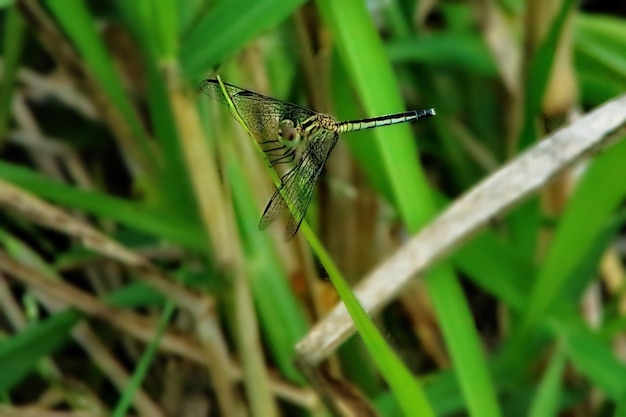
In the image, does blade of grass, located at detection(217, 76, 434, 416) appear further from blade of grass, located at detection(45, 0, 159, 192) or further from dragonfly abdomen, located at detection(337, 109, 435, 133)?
blade of grass, located at detection(45, 0, 159, 192)

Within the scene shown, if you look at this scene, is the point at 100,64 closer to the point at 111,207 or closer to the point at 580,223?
the point at 111,207

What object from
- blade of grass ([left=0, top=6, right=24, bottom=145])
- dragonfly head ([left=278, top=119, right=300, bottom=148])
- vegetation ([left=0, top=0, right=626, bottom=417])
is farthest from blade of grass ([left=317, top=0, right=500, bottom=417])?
blade of grass ([left=0, top=6, right=24, bottom=145])

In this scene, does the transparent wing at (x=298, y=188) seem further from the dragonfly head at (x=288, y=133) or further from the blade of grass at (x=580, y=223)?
the blade of grass at (x=580, y=223)

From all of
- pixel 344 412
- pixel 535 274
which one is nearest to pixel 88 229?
pixel 344 412

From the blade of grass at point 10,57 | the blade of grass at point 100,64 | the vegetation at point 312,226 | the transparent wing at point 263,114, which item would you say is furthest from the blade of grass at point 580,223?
the blade of grass at point 10,57

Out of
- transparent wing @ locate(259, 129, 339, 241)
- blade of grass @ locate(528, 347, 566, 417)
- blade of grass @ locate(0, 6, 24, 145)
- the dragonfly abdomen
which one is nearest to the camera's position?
transparent wing @ locate(259, 129, 339, 241)

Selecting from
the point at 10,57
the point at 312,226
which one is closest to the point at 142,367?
the point at 312,226
